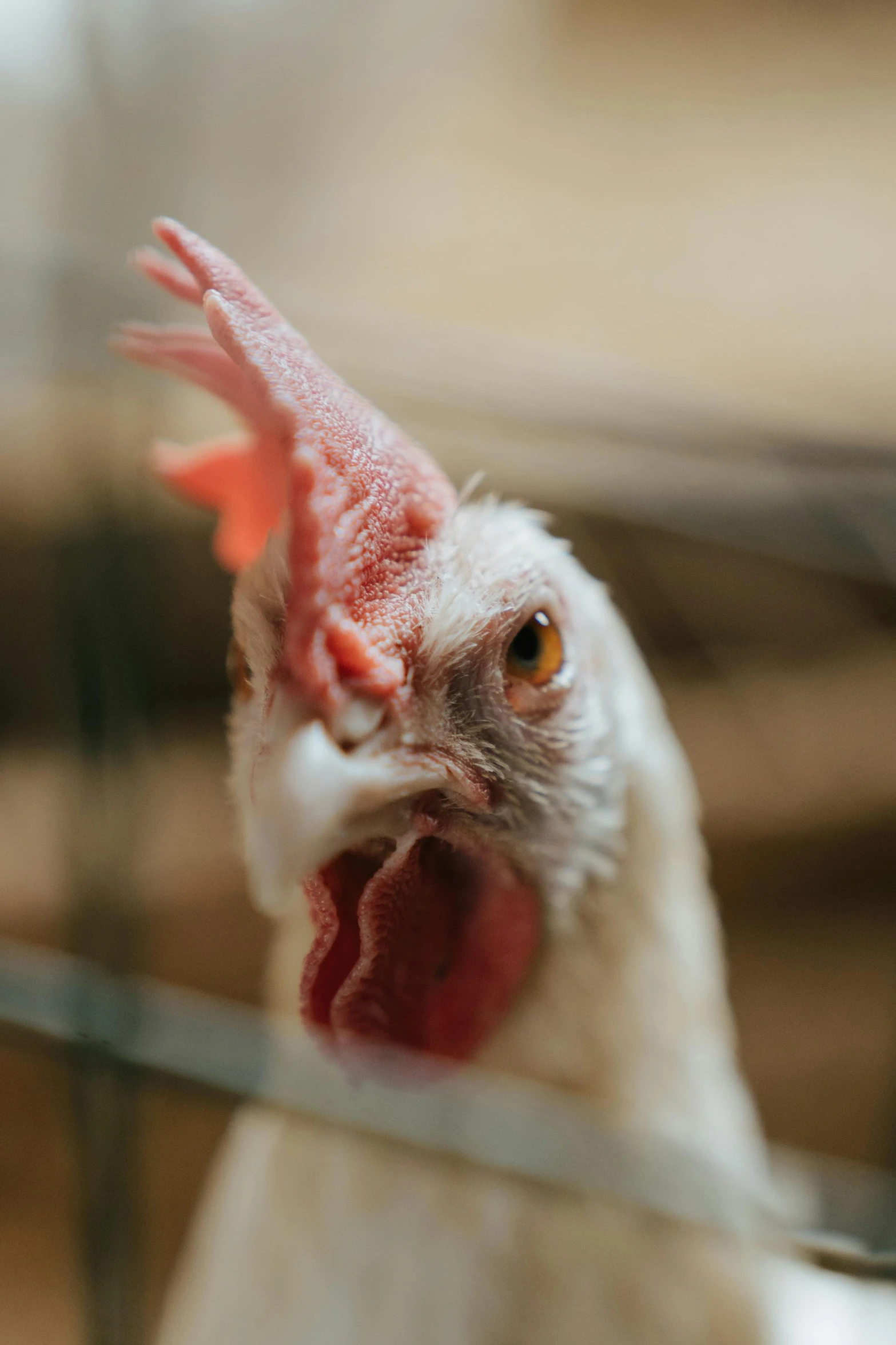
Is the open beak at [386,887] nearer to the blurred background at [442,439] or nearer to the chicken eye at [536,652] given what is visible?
the chicken eye at [536,652]

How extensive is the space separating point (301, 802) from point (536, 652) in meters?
0.21

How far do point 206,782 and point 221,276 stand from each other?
1116 mm

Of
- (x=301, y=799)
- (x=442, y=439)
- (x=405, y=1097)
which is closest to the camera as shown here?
(x=301, y=799)

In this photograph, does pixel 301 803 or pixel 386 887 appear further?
pixel 386 887

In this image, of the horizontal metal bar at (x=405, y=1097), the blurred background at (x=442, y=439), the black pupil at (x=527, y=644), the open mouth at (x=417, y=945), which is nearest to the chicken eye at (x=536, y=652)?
the black pupil at (x=527, y=644)

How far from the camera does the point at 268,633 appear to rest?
42 cm

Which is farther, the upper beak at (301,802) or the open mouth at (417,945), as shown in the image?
the open mouth at (417,945)

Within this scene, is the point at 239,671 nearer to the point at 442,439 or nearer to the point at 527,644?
the point at 527,644

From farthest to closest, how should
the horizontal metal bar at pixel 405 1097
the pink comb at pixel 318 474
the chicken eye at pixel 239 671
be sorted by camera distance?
the horizontal metal bar at pixel 405 1097, the chicken eye at pixel 239 671, the pink comb at pixel 318 474

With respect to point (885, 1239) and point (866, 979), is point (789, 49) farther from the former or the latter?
point (885, 1239)

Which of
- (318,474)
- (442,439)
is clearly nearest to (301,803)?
(318,474)

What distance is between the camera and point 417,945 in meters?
0.58

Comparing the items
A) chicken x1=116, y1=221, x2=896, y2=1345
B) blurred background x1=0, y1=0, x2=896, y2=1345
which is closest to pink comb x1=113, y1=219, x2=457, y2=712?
chicken x1=116, y1=221, x2=896, y2=1345

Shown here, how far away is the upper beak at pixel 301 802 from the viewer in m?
0.37
